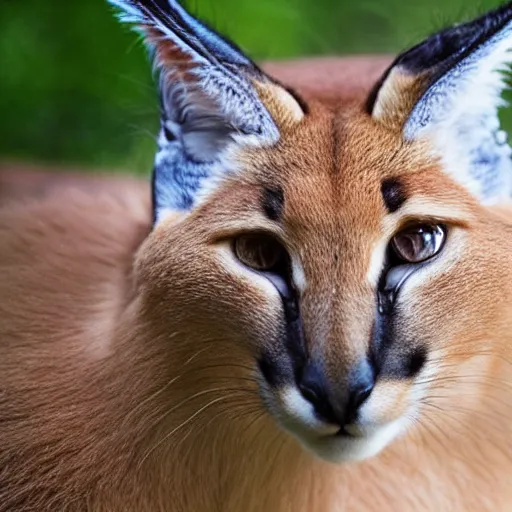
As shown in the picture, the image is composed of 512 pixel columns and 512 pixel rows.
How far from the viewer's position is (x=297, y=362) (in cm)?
86

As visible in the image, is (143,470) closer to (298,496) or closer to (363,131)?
(298,496)

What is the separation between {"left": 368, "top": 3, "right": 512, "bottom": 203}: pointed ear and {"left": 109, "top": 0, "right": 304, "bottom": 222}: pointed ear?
91mm

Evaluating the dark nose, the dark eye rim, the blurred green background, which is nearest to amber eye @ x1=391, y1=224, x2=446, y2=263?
the dark eye rim

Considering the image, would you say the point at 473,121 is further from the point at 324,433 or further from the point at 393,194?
the point at 324,433

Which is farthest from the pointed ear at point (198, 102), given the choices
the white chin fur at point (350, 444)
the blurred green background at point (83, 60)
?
the blurred green background at point (83, 60)

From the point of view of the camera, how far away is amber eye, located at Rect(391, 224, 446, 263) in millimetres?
901

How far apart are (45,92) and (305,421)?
1.16 metres

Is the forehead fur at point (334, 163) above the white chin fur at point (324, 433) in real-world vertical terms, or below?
above

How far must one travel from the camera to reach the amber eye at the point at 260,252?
909 millimetres

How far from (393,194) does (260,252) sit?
0.39ft

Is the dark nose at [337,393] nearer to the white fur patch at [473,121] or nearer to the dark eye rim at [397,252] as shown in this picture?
the dark eye rim at [397,252]

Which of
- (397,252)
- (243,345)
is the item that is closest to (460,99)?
(397,252)

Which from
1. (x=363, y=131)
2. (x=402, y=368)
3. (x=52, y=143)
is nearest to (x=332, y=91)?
(x=363, y=131)

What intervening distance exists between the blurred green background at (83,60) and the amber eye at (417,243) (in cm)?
88
